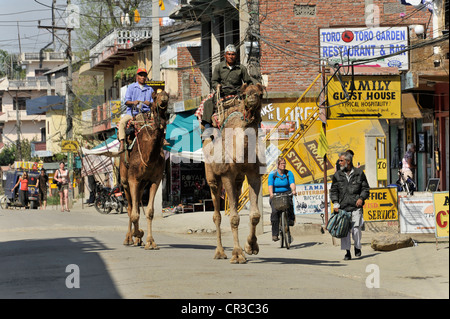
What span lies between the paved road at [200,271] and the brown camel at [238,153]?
68 cm

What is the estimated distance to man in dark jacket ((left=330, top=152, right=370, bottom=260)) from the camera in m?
16.3

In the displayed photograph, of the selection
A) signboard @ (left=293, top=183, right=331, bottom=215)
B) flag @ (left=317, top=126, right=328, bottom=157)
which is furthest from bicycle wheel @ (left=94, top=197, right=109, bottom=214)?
flag @ (left=317, top=126, right=328, bottom=157)

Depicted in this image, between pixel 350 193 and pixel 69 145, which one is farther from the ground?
pixel 69 145

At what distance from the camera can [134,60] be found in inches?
2090

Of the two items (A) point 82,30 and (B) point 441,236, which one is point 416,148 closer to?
(B) point 441,236

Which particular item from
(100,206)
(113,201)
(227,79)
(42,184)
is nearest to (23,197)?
(42,184)

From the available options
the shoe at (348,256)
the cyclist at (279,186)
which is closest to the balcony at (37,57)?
the cyclist at (279,186)

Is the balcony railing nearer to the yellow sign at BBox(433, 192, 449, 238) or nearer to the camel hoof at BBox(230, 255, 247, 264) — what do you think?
the yellow sign at BBox(433, 192, 449, 238)

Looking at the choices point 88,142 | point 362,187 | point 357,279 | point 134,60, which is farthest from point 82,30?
point 357,279

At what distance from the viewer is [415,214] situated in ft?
59.8

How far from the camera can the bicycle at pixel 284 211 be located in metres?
18.8

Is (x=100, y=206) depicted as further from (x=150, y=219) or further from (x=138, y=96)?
(x=150, y=219)

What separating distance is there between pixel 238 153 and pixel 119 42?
129ft

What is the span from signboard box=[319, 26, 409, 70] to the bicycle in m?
13.5
